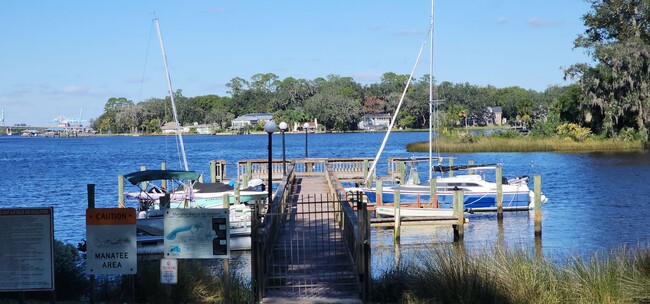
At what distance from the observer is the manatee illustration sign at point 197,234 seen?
13.3 meters

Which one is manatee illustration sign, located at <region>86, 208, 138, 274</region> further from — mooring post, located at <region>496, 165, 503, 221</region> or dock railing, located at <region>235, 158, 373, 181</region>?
dock railing, located at <region>235, 158, 373, 181</region>

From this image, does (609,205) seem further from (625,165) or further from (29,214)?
(29,214)

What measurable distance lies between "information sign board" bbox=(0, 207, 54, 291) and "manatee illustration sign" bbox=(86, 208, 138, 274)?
1.94 feet

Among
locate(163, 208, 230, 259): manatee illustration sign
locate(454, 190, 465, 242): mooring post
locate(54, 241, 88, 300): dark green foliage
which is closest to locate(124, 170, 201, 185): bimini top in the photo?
locate(454, 190, 465, 242): mooring post

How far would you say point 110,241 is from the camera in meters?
13.0

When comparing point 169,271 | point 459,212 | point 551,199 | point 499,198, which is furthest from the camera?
point 551,199

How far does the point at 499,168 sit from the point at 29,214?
913 inches

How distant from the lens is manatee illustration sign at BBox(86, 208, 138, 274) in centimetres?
1300

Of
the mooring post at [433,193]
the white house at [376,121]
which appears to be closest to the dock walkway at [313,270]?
the mooring post at [433,193]

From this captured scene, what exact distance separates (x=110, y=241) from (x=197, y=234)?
1.32 m

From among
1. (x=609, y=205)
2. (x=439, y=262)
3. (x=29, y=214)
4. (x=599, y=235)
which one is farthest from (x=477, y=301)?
(x=609, y=205)

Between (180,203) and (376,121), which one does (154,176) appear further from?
(376,121)

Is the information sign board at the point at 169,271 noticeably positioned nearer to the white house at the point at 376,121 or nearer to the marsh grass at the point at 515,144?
the marsh grass at the point at 515,144

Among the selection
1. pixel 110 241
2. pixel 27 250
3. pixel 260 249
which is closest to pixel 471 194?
pixel 260 249
